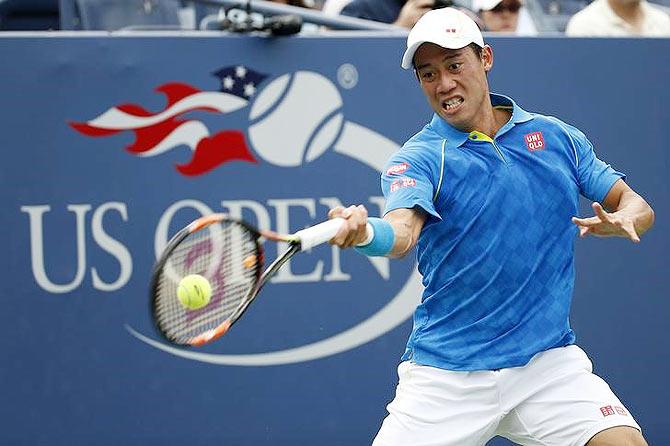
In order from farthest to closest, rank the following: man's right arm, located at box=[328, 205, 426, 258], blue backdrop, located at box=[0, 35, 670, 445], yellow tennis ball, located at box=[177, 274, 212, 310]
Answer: blue backdrop, located at box=[0, 35, 670, 445]
man's right arm, located at box=[328, 205, 426, 258]
yellow tennis ball, located at box=[177, 274, 212, 310]

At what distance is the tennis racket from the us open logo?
6.54ft

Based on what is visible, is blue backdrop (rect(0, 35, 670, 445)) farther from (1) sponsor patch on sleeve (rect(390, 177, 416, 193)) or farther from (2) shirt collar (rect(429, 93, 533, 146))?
(1) sponsor patch on sleeve (rect(390, 177, 416, 193))

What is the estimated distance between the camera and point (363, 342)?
623cm

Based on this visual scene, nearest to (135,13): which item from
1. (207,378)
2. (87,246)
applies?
(87,246)

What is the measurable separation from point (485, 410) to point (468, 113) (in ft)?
3.03

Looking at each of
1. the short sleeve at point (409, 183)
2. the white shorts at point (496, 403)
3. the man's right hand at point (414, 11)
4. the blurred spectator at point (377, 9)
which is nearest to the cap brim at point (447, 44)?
the short sleeve at point (409, 183)

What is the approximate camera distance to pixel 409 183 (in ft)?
14.0

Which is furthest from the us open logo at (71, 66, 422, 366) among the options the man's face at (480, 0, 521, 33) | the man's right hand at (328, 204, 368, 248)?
the man's right hand at (328, 204, 368, 248)

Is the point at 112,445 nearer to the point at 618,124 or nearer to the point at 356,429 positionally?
the point at 356,429

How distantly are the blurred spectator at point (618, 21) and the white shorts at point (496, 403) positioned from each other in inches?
109

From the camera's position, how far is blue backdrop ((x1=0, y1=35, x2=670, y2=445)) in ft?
19.9

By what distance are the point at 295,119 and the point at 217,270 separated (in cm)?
227

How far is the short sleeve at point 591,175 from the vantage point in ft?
15.1

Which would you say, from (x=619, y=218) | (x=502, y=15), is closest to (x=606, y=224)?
(x=619, y=218)
